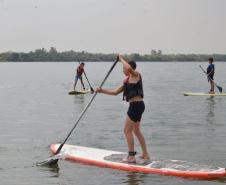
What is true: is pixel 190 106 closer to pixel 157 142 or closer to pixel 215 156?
pixel 157 142

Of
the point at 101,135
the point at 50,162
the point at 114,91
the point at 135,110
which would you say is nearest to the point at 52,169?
the point at 50,162

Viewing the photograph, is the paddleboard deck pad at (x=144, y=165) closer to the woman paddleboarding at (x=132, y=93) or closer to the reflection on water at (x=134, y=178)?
the reflection on water at (x=134, y=178)

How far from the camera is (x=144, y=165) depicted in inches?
466

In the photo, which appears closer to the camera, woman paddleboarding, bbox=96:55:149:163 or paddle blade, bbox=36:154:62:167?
woman paddleboarding, bbox=96:55:149:163

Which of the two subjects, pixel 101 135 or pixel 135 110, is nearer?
pixel 135 110

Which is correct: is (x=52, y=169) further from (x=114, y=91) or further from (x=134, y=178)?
(x=114, y=91)

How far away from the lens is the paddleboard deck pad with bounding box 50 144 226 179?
11.2 meters

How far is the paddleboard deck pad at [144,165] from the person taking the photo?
1120 cm

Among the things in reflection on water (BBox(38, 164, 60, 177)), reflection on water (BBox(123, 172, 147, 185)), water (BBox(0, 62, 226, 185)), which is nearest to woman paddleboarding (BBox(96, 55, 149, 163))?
reflection on water (BBox(123, 172, 147, 185))

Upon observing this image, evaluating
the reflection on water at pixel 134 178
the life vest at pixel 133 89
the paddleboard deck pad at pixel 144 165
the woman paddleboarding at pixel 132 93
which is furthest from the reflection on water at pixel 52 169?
the life vest at pixel 133 89

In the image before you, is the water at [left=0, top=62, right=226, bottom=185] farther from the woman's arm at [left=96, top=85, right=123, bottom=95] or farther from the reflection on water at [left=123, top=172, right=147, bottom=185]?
the woman's arm at [left=96, top=85, right=123, bottom=95]

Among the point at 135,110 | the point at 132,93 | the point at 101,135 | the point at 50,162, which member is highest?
the point at 132,93

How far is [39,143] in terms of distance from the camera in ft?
51.4

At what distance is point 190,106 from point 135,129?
49.0 feet
